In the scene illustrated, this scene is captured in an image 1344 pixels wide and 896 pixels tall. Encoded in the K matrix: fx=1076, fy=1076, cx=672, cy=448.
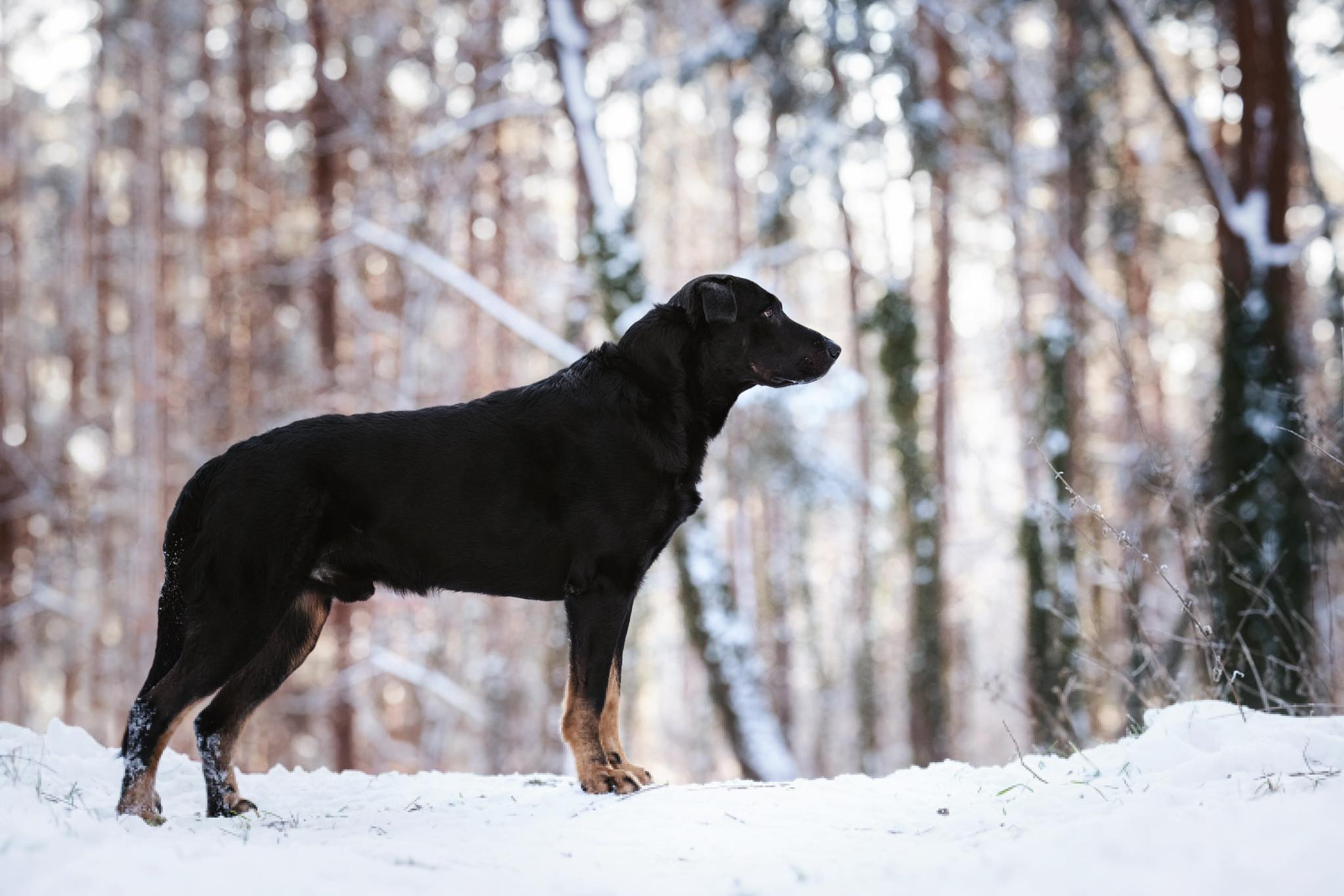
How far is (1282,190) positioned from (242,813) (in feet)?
34.5

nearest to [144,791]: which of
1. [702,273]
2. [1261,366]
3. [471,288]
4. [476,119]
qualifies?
[471,288]

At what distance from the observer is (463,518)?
4.21 metres

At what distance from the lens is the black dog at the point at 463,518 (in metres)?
3.86

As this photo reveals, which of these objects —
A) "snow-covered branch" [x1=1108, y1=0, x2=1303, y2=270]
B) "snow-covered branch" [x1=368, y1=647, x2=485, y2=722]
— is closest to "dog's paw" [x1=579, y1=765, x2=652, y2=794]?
"snow-covered branch" [x1=1108, y1=0, x2=1303, y2=270]

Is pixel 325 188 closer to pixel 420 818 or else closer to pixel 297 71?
pixel 297 71

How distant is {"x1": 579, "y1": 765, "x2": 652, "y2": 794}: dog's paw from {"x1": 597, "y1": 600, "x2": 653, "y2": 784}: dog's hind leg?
0.04m

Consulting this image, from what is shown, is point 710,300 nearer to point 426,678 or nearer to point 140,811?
point 140,811

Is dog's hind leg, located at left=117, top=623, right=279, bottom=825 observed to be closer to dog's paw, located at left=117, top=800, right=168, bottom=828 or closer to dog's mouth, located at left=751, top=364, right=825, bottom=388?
dog's paw, located at left=117, top=800, right=168, bottom=828

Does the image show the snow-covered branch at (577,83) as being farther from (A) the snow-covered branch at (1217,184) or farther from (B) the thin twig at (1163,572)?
(B) the thin twig at (1163,572)

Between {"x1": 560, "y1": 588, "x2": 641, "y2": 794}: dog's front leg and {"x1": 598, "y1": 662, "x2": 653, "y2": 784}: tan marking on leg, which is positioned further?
{"x1": 598, "y1": 662, "x2": 653, "y2": 784}: tan marking on leg

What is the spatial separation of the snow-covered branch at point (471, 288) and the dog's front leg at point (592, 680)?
260 inches

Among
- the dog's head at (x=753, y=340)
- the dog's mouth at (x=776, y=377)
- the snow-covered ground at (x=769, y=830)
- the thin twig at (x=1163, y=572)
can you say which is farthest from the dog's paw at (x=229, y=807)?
the thin twig at (x=1163, y=572)

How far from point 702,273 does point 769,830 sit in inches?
534

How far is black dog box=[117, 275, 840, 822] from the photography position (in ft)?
12.7
